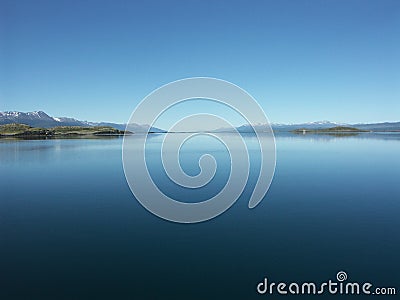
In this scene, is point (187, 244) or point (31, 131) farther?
point (31, 131)

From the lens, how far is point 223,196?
1711 cm

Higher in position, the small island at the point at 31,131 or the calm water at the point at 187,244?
the small island at the point at 31,131

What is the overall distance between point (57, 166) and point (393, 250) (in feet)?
94.1

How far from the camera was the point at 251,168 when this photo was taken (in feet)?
88.0

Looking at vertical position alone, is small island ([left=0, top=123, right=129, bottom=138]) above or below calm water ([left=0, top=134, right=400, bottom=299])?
above

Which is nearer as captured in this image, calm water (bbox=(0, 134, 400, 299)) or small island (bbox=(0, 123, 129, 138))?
calm water (bbox=(0, 134, 400, 299))

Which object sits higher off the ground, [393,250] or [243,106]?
[243,106]

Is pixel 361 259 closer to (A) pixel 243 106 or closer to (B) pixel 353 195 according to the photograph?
(A) pixel 243 106

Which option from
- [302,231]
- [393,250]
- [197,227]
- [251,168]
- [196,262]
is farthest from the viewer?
[251,168]

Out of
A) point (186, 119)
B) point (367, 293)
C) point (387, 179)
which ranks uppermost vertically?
point (186, 119)

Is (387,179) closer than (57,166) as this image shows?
Yes

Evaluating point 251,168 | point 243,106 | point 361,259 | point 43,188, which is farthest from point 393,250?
point 43,188

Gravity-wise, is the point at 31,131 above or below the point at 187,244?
above

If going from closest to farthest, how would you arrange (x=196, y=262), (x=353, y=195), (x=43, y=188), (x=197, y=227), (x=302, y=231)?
(x=196, y=262), (x=302, y=231), (x=197, y=227), (x=353, y=195), (x=43, y=188)
